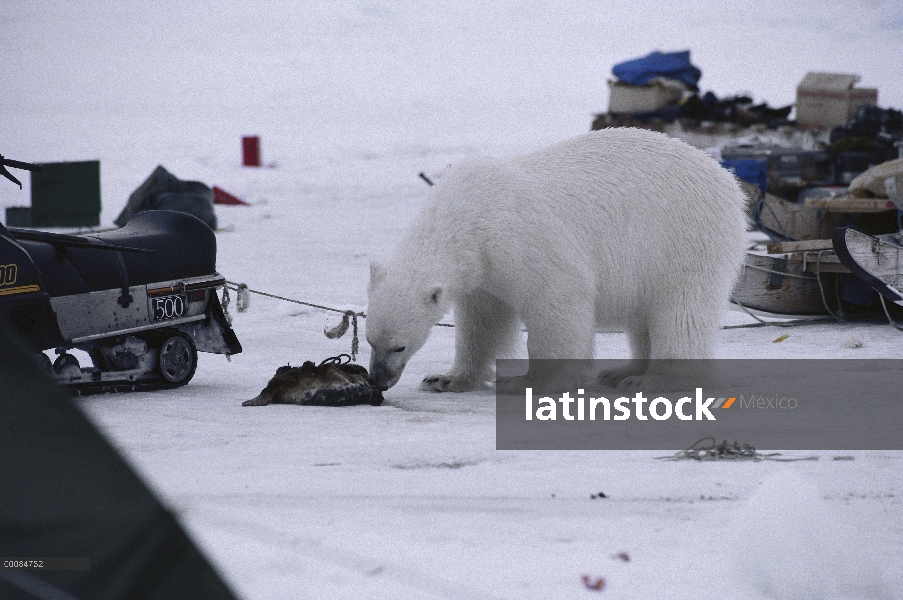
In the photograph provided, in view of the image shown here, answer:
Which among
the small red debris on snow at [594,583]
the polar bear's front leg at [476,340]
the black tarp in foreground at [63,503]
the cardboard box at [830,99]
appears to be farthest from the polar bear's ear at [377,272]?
the cardboard box at [830,99]

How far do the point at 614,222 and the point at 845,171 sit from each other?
10753mm

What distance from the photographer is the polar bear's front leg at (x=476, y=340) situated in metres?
4.53

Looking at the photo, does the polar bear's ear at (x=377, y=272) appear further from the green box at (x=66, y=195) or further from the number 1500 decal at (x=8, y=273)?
the green box at (x=66, y=195)

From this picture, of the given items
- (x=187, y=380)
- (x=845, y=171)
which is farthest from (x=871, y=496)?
(x=845, y=171)

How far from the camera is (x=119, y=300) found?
4051mm

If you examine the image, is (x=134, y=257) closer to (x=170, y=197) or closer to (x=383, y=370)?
(x=383, y=370)

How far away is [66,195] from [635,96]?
34.1ft

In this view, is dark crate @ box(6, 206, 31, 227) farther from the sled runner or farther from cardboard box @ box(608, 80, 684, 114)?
cardboard box @ box(608, 80, 684, 114)

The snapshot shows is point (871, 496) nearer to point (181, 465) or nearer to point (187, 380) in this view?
point (181, 465)

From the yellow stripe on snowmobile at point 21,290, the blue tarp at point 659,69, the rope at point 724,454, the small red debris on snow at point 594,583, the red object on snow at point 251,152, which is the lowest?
the rope at point 724,454

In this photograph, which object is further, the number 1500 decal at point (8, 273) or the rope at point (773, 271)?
the rope at point (773, 271)

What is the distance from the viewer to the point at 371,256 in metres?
9.84

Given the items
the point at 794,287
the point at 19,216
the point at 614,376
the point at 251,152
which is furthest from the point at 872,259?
A: the point at 251,152

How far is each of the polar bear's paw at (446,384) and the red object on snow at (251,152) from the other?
17791 millimetres
